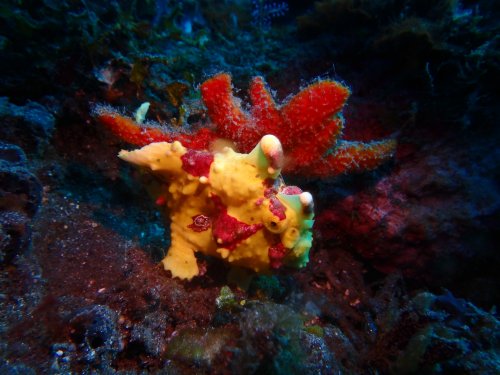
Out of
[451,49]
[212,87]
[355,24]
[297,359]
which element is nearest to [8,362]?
[297,359]

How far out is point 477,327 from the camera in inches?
115

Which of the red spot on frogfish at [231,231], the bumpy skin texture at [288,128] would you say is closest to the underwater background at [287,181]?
the bumpy skin texture at [288,128]

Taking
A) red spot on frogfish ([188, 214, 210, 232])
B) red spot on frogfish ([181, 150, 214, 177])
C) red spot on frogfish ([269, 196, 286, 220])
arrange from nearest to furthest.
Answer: red spot on frogfish ([269, 196, 286, 220]), red spot on frogfish ([181, 150, 214, 177]), red spot on frogfish ([188, 214, 210, 232])

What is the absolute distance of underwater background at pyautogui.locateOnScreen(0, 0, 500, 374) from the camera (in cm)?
224

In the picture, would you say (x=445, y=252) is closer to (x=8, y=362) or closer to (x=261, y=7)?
(x=8, y=362)

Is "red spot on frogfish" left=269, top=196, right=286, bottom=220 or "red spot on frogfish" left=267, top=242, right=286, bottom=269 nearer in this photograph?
"red spot on frogfish" left=269, top=196, right=286, bottom=220

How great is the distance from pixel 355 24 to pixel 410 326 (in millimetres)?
4626

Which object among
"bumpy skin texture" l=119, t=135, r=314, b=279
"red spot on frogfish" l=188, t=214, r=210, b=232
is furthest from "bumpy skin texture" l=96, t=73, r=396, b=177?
"red spot on frogfish" l=188, t=214, r=210, b=232

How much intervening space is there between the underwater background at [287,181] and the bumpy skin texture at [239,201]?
0.48m

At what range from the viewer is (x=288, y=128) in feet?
9.15

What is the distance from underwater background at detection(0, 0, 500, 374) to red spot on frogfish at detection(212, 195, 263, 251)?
1.84 ft

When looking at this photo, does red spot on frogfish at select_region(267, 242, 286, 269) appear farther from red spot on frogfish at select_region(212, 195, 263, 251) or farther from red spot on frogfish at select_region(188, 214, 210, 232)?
red spot on frogfish at select_region(188, 214, 210, 232)

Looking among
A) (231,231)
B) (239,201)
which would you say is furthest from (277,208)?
(231,231)

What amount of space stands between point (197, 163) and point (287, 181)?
128cm
